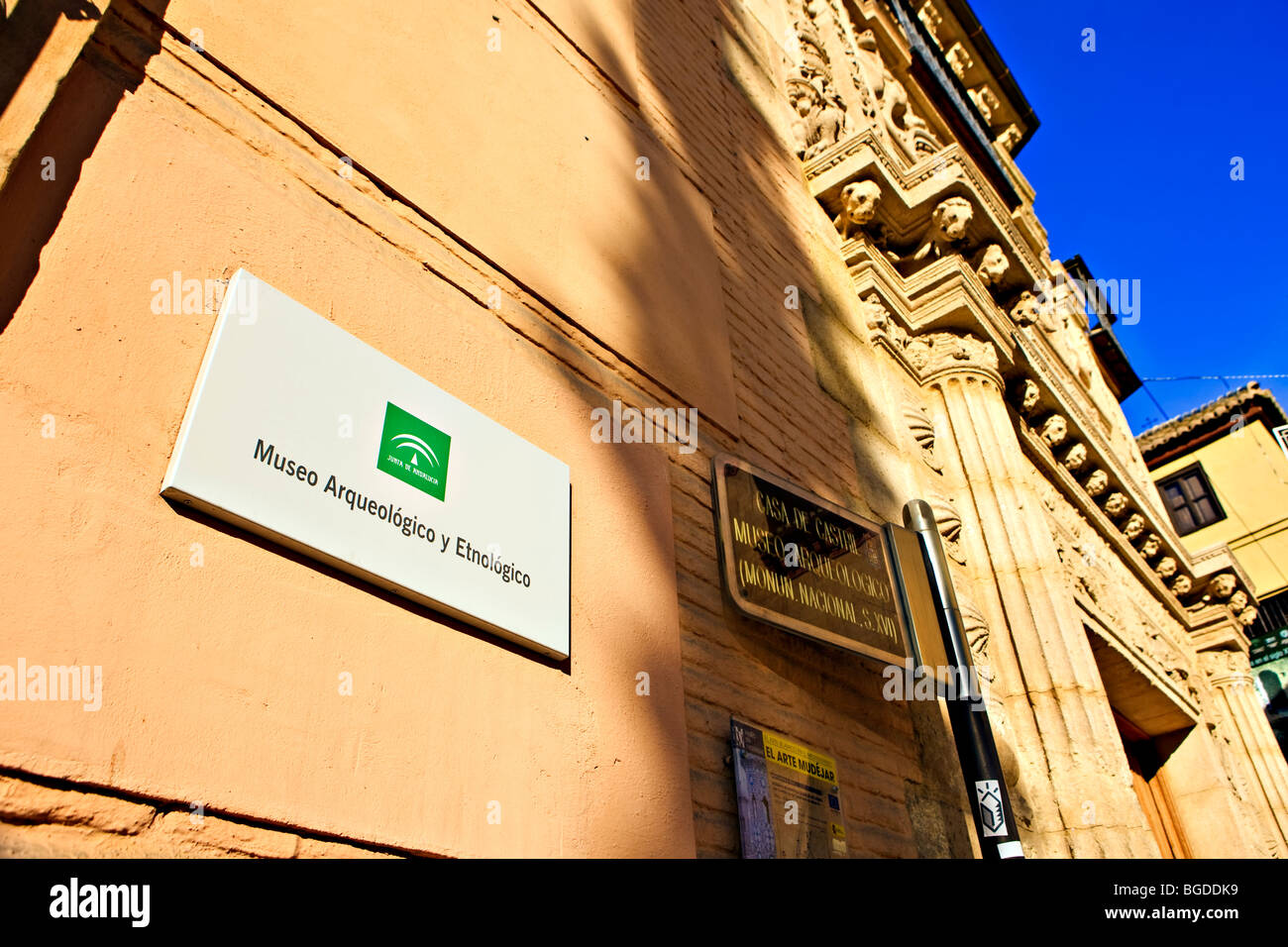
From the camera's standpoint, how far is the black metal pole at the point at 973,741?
341cm

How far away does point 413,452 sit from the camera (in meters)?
2.35

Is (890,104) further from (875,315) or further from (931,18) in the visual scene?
(931,18)

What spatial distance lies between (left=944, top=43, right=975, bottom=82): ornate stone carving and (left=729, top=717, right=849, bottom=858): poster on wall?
1062 cm

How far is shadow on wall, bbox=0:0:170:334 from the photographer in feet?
5.99

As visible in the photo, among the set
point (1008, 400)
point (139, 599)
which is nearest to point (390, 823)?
point (139, 599)

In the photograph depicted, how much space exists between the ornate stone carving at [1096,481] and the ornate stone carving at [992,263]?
96.1 inches

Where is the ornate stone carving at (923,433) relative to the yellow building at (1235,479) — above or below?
below

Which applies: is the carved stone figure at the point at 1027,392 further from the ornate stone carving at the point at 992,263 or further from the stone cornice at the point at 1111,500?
the ornate stone carving at the point at 992,263

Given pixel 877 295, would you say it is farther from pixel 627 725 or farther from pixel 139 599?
pixel 139 599

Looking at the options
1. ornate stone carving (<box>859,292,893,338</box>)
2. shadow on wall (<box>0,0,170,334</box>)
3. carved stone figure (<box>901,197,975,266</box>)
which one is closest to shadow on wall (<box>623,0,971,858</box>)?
ornate stone carving (<box>859,292,893,338</box>)

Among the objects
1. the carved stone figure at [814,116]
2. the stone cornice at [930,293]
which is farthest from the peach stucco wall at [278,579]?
the carved stone figure at [814,116]

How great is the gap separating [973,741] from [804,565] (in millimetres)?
930

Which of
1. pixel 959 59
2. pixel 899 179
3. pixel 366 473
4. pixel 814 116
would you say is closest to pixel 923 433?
pixel 899 179

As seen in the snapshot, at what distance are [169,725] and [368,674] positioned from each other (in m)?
0.46
